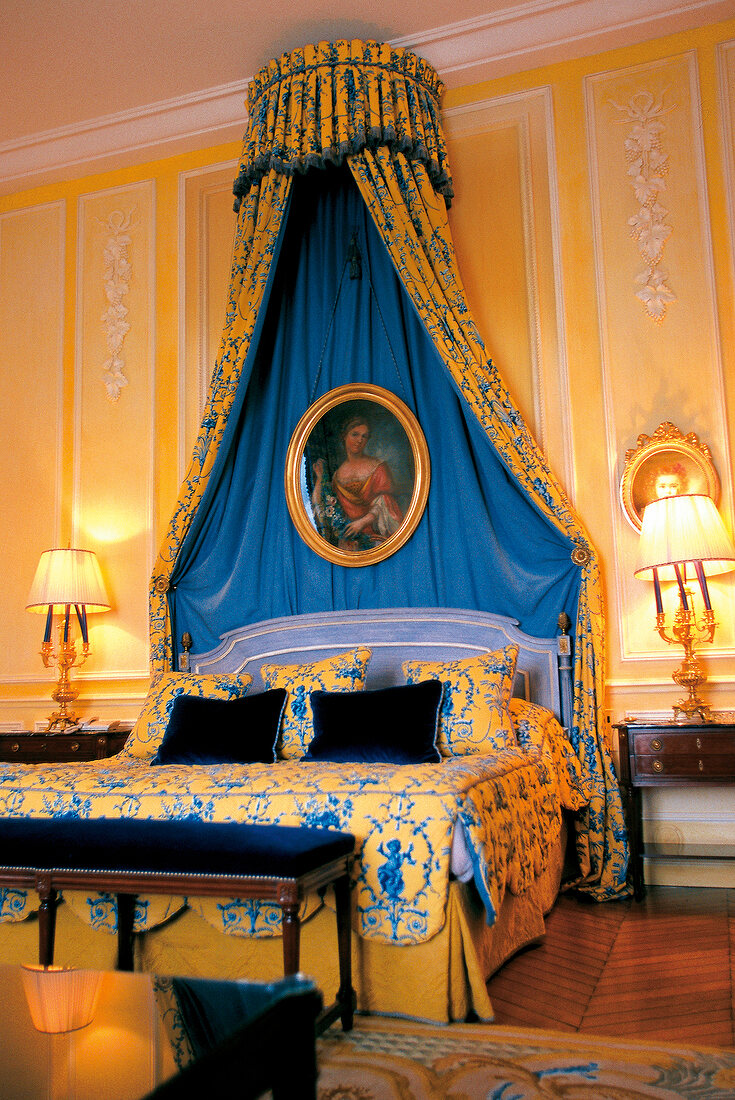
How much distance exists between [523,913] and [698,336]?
2710 millimetres

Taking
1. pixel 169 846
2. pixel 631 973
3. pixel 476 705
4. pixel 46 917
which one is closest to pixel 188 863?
pixel 169 846

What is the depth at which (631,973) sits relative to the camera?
8.73ft

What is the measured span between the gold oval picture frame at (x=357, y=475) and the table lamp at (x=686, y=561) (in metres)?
1.12

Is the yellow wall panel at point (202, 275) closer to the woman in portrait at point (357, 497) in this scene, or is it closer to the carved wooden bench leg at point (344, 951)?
the woman in portrait at point (357, 497)

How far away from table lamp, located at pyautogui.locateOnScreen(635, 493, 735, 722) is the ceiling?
2.41 m

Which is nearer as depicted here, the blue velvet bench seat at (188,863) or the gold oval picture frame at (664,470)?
the blue velvet bench seat at (188,863)

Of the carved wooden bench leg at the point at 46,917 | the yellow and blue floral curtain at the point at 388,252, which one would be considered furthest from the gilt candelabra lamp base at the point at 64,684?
the carved wooden bench leg at the point at 46,917

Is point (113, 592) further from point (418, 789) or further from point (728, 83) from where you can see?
point (728, 83)

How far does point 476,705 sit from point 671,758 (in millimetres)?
838

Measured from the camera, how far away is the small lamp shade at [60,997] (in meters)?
1.36

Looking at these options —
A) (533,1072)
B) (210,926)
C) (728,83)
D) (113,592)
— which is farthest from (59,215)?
(533,1072)

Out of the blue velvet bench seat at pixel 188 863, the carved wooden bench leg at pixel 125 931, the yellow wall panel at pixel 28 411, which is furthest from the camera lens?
the yellow wall panel at pixel 28 411

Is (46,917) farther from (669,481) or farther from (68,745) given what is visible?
(669,481)

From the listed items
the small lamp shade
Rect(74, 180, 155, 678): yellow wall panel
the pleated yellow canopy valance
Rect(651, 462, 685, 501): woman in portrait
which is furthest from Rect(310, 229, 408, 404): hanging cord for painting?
the small lamp shade
